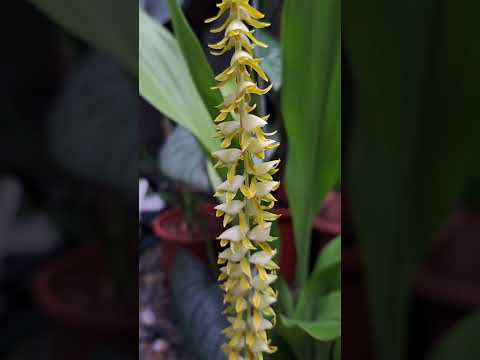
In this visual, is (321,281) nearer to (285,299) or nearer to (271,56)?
(285,299)

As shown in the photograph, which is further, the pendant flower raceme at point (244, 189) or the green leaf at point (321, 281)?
the green leaf at point (321, 281)

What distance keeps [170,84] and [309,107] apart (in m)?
0.10

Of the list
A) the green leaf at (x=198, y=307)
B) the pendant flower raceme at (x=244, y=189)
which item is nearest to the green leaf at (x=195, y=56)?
the pendant flower raceme at (x=244, y=189)

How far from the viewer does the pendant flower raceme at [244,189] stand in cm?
25

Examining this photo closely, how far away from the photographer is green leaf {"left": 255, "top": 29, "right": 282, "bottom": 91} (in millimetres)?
343
